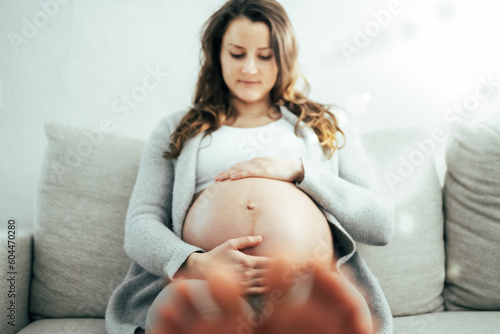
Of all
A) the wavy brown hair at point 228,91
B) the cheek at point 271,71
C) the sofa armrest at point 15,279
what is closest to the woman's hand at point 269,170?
the wavy brown hair at point 228,91

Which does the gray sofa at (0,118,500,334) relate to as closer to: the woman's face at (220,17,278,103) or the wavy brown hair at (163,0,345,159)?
the wavy brown hair at (163,0,345,159)

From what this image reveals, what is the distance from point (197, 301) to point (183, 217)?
43cm

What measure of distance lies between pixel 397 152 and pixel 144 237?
2.67 feet

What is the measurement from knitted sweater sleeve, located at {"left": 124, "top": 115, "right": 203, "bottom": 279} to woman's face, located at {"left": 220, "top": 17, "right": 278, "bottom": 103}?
0.78 ft

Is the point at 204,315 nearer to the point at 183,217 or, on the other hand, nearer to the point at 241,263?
the point at 241,263

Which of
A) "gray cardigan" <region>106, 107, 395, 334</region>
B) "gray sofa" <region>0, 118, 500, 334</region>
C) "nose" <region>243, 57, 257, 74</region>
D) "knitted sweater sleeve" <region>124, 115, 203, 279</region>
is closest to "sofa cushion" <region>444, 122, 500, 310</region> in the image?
"gray sofa" <region>0, 118, 500, 334</region>

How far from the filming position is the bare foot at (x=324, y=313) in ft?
1.82

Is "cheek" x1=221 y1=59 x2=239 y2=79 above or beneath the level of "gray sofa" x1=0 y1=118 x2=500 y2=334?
above

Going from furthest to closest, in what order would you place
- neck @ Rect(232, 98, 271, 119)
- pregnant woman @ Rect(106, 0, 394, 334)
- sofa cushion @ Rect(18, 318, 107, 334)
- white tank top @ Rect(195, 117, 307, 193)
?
neck @ Rect(232, 98, 271, 119)
white tank top @ Rect(195, 117, 307, 193)
sofa cushion @ Rect(18, 318, 107, 334)
pregnant woman @ Rect(106, 0, 394, 334)

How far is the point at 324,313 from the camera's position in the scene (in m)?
0.56

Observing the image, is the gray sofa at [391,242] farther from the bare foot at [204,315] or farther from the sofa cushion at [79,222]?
the bare foot at [204,315]

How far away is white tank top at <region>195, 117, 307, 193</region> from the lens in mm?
1038

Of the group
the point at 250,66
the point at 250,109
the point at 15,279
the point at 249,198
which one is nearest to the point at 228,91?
the point at 250,109

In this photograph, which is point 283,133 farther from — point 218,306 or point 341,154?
point 218,306
